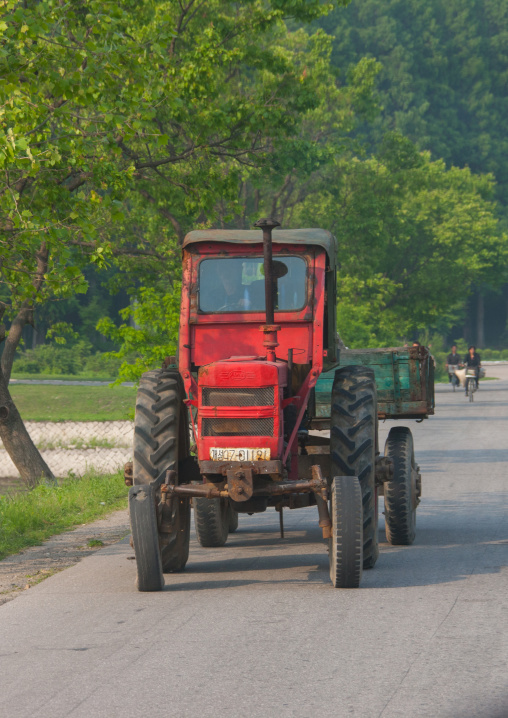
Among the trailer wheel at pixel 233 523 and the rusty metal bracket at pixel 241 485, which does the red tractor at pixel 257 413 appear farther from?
the trailer wheel at pixel 233 523

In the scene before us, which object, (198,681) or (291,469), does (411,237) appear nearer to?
(291,469)

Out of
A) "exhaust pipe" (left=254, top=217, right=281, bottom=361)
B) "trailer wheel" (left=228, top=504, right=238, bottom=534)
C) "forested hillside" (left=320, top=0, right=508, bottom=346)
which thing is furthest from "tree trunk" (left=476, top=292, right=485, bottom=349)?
"exhaust pipe" (left=254, top=217, right=281, bottom=361)

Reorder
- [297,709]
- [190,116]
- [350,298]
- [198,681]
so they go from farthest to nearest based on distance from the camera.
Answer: [350,298] < [190,116] < [198,681] < [297,709]

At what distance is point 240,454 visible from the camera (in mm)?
9047

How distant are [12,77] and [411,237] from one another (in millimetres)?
51062

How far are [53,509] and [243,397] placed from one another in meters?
6.13

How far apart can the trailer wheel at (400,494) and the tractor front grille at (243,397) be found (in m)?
2.68

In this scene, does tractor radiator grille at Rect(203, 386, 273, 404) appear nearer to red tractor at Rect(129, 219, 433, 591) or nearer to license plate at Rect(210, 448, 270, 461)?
red tractor at Rect(129, 219, 433, 591)

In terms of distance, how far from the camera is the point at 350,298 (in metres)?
47.0

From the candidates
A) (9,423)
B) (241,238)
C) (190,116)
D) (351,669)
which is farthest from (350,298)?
(351,669)

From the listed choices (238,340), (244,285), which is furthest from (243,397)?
(244,285)

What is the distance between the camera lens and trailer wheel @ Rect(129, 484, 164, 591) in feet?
29.4

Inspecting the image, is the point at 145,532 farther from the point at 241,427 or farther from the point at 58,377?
the point at 58,377

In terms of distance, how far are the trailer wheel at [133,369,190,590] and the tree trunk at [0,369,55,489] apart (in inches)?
360
